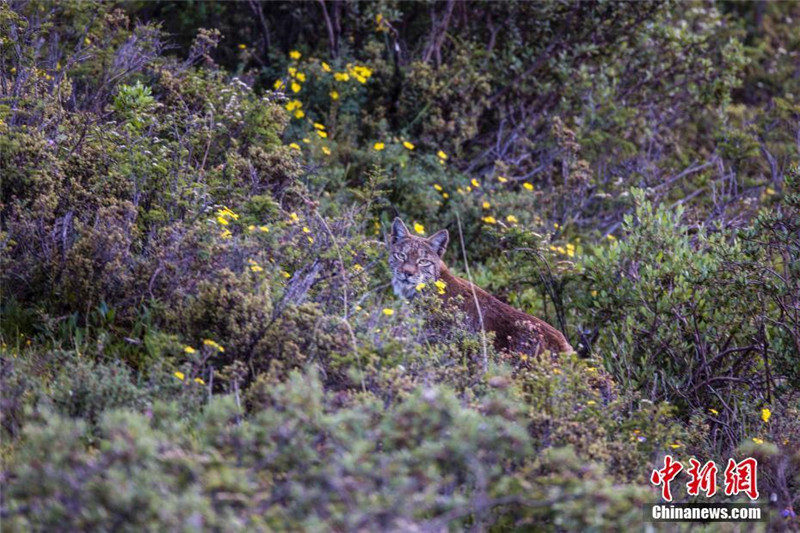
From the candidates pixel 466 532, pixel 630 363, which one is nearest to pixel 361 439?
pixel 466 532

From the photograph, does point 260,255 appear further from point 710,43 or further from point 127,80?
point 710,43

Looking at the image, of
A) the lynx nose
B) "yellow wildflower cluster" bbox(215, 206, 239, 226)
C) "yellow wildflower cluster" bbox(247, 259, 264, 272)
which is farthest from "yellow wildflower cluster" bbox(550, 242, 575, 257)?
"yellow wildflower cluster" bbox(247, 259, 264, 272)

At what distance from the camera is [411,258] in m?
7.13

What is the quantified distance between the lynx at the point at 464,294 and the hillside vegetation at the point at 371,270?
0.21 meters

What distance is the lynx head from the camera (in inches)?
276

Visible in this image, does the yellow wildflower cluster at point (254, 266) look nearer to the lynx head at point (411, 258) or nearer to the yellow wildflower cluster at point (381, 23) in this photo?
the lynx head at point (411, 258)

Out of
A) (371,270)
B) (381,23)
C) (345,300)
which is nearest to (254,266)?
(345,300)

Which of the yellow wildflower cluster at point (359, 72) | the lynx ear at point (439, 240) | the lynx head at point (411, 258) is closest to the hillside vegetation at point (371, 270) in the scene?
the yellow wildflower cluster at point (359, 72)

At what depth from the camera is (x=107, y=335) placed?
4926mm

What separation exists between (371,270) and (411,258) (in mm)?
528

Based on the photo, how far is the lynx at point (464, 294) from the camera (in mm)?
6086

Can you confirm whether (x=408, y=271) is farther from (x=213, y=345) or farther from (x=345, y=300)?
(x=213, y=345)

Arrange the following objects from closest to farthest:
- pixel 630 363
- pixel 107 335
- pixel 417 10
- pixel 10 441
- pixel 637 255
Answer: pixel 10 441 < pixel 107 335 < pixel 630 363 < pixel 637 255 < pixel 417 10

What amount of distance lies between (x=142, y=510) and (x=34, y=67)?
4083 millimetres
